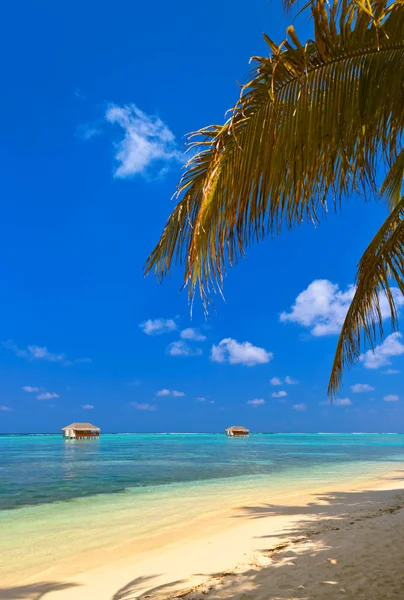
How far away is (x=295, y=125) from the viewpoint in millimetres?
2234

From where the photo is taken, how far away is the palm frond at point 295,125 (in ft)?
7.15

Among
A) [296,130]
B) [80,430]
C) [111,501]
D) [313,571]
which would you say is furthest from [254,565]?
[80,430]

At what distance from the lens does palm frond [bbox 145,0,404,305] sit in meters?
2.18

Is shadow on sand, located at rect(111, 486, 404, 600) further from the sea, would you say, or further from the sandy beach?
the sea

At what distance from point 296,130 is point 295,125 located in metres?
0.02

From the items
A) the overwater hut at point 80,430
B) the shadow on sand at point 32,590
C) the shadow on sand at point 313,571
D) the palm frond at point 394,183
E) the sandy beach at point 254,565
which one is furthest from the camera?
the overwater hut at point 80,430

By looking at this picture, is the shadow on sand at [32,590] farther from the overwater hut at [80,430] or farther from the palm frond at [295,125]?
the overwater hut at [80,430]

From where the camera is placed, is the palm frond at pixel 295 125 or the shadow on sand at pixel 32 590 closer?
the palm frond at pixel 295 125

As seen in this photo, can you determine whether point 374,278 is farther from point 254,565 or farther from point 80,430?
point 80,430

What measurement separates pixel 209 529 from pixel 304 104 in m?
7.44

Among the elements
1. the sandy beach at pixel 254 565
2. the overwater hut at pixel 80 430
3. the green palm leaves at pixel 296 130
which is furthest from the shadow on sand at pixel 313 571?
the overwater hut at pixel 80 430

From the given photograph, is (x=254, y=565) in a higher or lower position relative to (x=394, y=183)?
lower

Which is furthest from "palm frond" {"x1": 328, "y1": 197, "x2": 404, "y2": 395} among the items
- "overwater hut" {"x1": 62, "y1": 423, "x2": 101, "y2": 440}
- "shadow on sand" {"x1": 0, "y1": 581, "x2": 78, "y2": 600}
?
"overwater hut" {"x1": 62, "y1": 423, "x2": 101, "y2": 440}

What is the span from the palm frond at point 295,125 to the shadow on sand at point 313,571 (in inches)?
119
